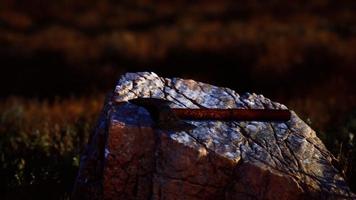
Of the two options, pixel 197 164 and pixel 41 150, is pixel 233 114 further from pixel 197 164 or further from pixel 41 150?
pixel 41 150

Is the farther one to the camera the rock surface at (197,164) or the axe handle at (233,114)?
the axe handle at (233,114)

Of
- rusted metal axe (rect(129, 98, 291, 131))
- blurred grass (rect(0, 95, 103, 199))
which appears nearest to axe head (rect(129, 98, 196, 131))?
rusted metal axe (rect(129, 98, 291, 131))

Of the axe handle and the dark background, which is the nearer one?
the axe handle

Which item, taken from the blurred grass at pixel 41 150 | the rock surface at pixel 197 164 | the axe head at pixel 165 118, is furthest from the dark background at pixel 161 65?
the axe head at pixel 165 118

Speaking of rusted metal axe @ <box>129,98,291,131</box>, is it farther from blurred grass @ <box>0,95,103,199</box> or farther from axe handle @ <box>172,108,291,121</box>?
blurred grass @ <box>0,95,103,199</box>

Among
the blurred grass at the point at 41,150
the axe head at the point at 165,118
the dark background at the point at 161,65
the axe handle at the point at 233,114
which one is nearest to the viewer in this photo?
Result: the axe head at the point at 165,118

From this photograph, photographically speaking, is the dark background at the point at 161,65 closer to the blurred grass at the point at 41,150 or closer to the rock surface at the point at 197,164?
the blurred grass at the point at 41,150

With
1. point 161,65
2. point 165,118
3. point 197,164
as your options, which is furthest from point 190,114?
point 161,65
